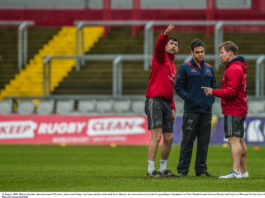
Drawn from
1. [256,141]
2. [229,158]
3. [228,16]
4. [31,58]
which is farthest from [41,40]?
[229,158]

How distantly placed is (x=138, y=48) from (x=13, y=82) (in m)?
4.58

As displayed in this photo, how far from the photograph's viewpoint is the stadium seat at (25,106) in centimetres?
2241

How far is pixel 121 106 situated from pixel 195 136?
36.8ft

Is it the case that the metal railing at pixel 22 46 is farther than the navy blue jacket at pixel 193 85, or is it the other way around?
the metal railing at pixel 22 46

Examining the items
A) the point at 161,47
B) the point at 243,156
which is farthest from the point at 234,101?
the point at 161,47

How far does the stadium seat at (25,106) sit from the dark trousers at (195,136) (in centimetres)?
1189

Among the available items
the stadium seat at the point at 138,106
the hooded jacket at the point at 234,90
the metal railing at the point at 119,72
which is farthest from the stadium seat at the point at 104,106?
the hooded jacket at the point at 234,90

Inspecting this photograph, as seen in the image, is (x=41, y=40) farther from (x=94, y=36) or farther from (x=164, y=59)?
(x=164, y=59)

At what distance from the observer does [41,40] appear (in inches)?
1171

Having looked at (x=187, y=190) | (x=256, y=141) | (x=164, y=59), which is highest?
(x=164, y=59)

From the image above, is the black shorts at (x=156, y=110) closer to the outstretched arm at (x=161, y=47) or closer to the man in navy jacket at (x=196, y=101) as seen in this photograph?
the man in navy jacket at (x=196, y=101)

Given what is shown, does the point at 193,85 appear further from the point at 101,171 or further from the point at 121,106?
the point at 121,106

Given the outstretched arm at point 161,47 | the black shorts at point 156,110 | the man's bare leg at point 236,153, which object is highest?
the outstretched arm at point 161,47

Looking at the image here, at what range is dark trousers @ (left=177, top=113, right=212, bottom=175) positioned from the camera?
36.0 feet
